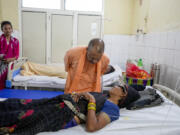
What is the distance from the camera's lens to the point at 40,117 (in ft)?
4.14

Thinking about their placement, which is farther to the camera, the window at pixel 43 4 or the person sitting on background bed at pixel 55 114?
the window at pixel 43 4

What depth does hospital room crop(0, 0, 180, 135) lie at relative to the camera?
1366 mm

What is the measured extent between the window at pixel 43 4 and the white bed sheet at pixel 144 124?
368 centimetres

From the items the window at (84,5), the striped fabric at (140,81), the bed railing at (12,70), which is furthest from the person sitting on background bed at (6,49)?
the striped fabric at (140,81)

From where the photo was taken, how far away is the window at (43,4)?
14.0 feet

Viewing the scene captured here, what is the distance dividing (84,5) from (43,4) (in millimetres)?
1138

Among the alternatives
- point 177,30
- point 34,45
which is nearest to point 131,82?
point 177,30

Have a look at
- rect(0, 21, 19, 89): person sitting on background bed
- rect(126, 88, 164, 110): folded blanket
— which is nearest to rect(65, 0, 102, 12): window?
rect(0, 21, 19, 89): person sitting on background bed

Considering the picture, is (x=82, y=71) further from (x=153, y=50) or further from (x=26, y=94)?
(x=153, y=50)

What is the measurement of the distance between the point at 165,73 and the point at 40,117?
1.86m

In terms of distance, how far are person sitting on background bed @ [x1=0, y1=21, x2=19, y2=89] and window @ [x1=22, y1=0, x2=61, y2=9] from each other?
1.56 m

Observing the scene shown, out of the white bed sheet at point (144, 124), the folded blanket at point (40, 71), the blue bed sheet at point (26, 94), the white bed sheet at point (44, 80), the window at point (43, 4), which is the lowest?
the blue bed sheet at point (26, 94)

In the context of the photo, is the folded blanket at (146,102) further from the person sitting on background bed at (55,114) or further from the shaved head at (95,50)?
the shaved head at (95,50)

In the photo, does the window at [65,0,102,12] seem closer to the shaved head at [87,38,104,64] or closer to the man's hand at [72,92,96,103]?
the shaved head at [87,38,104,64]
